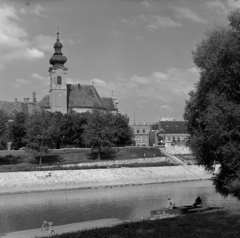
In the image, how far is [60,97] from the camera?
316ft

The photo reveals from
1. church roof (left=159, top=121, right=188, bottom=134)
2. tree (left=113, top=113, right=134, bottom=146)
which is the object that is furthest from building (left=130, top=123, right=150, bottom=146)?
tree (left=113, top=113, right=134, bottom=146)

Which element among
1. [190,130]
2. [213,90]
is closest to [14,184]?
[190,130]

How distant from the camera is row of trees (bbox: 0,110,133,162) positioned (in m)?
67.0

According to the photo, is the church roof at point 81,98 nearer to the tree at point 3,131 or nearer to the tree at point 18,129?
the tree at point 18,129

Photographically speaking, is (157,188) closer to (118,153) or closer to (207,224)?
(118,153)

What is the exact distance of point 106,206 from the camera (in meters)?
36.7

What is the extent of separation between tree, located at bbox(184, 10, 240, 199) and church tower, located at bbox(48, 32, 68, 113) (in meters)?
74.1

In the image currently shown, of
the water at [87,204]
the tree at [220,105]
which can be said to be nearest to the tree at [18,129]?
the water at [87,204]

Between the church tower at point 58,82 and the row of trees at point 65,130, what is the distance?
10.9 metres

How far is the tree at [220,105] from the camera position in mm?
20141

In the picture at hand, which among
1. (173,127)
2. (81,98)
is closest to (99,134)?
(81,98)

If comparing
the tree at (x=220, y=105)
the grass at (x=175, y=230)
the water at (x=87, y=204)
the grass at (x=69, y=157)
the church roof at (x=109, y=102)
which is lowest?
the water at (x=87, y=204)

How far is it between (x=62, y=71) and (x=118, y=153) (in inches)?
1100

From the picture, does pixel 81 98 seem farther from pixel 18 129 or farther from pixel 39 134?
pixel 39 134
